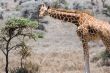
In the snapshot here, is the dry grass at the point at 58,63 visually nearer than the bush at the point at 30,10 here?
Yes

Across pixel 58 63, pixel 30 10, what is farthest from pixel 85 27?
pixel 30 10

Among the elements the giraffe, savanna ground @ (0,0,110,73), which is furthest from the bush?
the giraffe

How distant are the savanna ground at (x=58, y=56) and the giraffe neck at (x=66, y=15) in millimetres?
2160

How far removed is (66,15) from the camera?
45.4 feet

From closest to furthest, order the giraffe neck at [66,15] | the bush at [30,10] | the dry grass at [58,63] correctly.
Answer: the giraffe neck at [66,15]
the dry grass at [58,63]
the bush at [30,10]

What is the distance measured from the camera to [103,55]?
84.0 ft

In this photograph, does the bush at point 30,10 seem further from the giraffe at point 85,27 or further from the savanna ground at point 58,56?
the giraffe at point 85,27

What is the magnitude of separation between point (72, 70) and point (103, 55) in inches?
155

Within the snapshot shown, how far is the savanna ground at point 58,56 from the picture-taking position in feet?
74.3

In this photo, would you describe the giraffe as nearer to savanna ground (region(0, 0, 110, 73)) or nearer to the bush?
savanna ground (region(0, 0, 110, 73))

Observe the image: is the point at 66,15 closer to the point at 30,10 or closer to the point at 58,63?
the point at 58,63

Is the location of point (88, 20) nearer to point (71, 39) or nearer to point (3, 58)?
point (3, 58)

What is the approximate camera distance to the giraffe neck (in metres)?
13.7

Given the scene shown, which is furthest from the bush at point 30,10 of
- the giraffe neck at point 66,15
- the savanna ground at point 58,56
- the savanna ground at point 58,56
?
the giraffe neck at point 66,15
